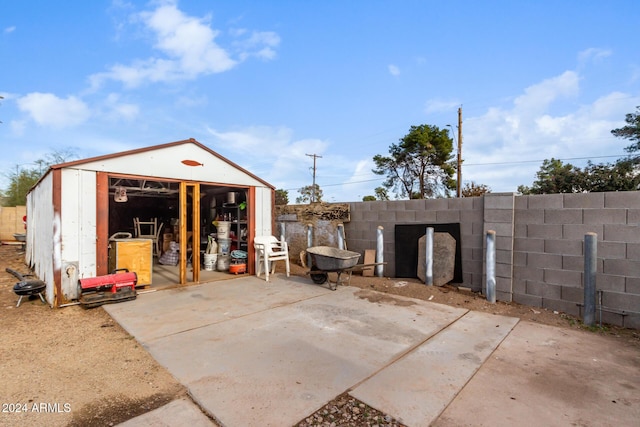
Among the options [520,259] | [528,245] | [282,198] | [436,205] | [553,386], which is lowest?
[553,386]

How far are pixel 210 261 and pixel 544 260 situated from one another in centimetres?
687

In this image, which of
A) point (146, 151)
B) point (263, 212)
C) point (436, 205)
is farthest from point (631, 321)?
point (146, 151)

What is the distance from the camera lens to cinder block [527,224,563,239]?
4.17 m

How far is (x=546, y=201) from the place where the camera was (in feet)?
14.0

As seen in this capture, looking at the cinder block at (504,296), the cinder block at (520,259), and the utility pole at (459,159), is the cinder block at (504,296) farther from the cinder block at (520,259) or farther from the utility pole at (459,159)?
the utility pole at (459,159)

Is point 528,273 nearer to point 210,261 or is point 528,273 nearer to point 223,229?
point 223,229

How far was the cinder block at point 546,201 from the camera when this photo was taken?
417 cm

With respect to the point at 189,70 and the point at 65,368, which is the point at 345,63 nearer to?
the point at 189,70

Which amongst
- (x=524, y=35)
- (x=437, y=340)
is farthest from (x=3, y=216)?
(x=524, y=35)

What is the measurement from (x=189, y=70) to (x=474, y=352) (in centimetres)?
768

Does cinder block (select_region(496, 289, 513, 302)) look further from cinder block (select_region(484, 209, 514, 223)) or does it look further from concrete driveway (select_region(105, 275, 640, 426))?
cinder block (select_region(484, 209, 514, 223))

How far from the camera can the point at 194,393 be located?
215 centimetres

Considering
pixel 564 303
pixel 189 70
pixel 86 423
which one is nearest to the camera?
pixel 86 423

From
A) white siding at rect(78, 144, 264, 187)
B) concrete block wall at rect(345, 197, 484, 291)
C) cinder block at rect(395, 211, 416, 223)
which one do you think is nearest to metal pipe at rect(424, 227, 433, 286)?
concrete block wall at rect(345, 197, 484, 291)
